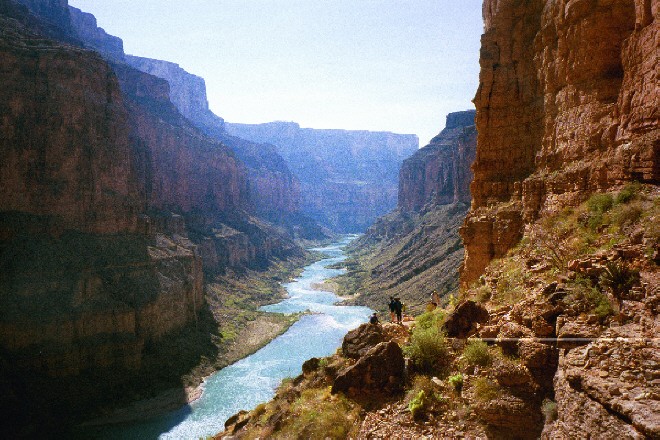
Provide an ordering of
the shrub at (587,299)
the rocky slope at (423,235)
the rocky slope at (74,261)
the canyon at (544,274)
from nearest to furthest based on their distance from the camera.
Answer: the canyon at (544,274), the shrub at (587,299), the rocky slope at (74,261), the rocky slope at (423,235)

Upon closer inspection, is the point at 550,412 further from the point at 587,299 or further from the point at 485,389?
the point at 587,299

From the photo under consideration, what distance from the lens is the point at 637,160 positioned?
10.6 metres

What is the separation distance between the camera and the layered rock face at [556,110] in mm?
11305

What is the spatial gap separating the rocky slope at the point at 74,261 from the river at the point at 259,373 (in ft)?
13.2

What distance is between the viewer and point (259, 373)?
50531mm

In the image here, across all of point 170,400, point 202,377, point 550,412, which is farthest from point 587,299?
point 202,377

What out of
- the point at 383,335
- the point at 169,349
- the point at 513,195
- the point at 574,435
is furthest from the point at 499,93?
the point at 169,349

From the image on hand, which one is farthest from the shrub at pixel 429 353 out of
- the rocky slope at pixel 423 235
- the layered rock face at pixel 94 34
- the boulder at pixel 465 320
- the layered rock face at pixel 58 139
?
the layered rock face at pixel 94 34

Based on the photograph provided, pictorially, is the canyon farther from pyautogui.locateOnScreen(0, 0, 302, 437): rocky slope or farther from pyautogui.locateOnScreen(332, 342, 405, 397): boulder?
pyautogui.locateOnScreen(0, 0, 302, 437): rocky slope

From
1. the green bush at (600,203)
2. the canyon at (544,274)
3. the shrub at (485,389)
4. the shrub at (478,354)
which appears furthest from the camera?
the green bush at (600,203)

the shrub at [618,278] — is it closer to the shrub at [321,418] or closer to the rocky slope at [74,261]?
A: the shrub at [321,418]

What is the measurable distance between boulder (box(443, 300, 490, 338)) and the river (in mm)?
26666

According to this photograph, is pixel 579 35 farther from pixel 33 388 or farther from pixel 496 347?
pixel 33 388

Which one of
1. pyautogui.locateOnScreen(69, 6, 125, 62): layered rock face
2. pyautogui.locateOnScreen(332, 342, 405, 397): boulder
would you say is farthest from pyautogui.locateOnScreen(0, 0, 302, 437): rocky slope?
pyautogui.locateOnScreen(69, 6, 125, 62): layered rock face
